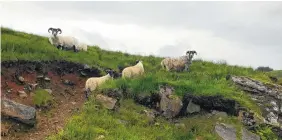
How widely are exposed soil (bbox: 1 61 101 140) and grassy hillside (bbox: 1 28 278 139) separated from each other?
63 cm

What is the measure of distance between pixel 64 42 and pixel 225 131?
14754mm

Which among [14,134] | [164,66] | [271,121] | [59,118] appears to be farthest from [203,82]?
[14,134]

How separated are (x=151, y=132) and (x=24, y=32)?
16.1m

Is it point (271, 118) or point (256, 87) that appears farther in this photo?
point (256, 87)

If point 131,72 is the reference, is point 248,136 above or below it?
below

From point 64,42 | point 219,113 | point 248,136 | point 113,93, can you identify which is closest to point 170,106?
point 219,113

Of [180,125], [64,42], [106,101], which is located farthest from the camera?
[64,42]

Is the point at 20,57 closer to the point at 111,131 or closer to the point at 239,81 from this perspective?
the point at 111,131

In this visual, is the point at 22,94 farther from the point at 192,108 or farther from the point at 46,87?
the point at 192,108

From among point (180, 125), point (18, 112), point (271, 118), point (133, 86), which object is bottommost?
point (180, 125)

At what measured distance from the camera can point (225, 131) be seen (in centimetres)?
1928

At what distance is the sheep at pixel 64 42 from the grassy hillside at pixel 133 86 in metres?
0.63

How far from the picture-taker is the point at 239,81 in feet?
75.9

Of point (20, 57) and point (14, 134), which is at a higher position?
point (20, 57)
